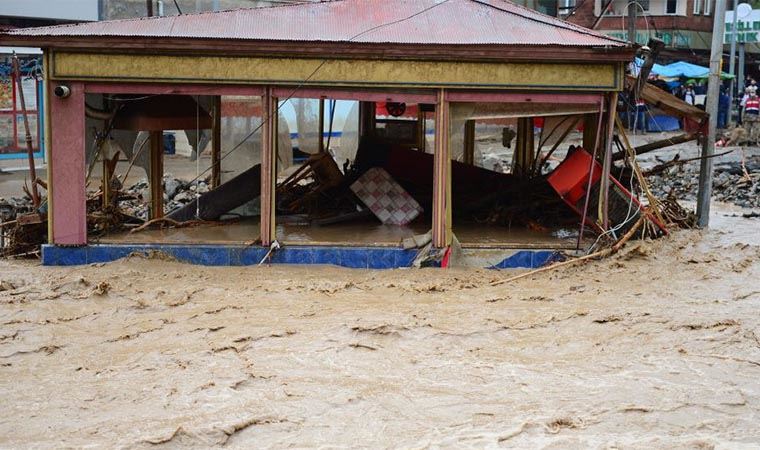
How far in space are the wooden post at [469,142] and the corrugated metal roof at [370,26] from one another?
135 inches

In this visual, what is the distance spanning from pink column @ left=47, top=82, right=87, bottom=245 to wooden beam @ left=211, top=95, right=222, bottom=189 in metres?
2.39

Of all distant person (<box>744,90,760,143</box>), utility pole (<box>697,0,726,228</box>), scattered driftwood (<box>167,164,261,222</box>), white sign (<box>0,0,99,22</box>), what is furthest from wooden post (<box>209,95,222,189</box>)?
distant person (<box>744,90,760,143</box>)

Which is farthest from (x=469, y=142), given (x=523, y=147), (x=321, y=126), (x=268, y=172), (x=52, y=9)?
(x=52, y=9)

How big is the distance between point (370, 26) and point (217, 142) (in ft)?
12.0

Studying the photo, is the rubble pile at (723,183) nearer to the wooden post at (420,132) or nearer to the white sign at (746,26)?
the wooden post at (420,132)

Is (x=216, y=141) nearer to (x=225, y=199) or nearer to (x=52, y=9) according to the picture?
(x=225, y=199)

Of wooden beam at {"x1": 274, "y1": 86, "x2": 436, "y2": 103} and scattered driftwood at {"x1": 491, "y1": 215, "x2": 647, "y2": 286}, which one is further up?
wooden beam at {"x1": 274, "y1": 86, "x2": 436, "y2": 103}

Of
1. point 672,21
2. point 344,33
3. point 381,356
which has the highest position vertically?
point 672,21

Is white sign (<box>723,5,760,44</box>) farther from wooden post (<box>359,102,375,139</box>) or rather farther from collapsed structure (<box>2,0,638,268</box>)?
collapsed structure (<box>2,0,638,268</box>)

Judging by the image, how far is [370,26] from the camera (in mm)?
13617

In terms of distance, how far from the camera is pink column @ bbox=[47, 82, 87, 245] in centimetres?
1312

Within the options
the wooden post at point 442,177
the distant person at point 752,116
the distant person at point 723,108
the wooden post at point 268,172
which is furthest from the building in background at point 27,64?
the distant person at point 723,108

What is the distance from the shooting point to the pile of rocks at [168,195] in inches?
711

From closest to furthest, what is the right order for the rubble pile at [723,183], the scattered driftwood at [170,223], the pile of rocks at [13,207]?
1. the scattered driftwood at [170,223]
2. the pile of rocks at [13,207]
3. the rubble pile at [723,183]
